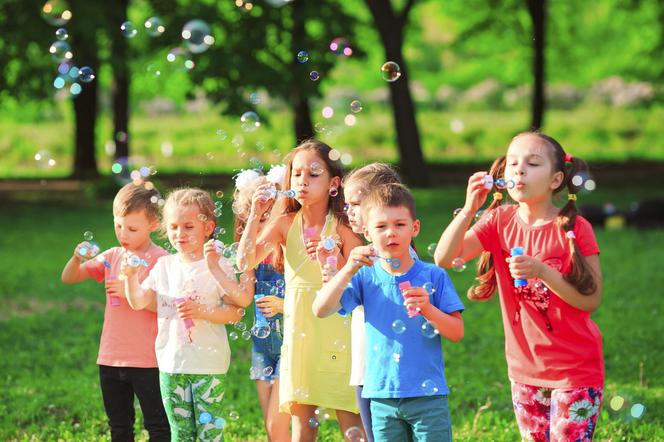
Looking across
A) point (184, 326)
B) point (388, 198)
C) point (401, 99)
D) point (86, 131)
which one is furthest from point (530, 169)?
point (86, 131)

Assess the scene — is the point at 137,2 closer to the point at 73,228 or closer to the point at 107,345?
the point at 73,228

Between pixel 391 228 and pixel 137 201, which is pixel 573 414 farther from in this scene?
pixel 137 201

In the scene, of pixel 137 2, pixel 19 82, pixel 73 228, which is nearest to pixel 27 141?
pixel 137 2

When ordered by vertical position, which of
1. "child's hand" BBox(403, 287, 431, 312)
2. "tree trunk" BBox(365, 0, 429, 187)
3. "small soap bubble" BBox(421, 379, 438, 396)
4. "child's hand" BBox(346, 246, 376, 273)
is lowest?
"small soap bubble" BBox(421, 379, 438, 396)

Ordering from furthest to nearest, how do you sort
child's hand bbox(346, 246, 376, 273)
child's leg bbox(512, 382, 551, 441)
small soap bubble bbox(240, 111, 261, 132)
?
small soap bubble bbox(240, 111, 261, 132), child's leg bbox(512, 382, 551, 441), child's hand bbox(346, 246, 376, 273)

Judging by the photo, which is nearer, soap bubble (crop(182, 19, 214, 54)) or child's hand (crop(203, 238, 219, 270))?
Answer: child's hand (crop(203, 238, 219, 270))

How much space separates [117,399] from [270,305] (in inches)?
32.1

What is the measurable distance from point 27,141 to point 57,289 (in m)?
25.0

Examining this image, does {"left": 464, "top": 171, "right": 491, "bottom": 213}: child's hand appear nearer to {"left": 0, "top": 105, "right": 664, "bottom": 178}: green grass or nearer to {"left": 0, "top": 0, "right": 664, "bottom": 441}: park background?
{"left": 0, "top": 0, "right": 664, "bottom": 441}: park background

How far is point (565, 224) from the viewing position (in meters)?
4.00

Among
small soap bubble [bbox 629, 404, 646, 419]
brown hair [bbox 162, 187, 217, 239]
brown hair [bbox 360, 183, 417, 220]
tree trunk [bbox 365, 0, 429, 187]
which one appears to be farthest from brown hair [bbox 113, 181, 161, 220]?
tree trunk [bbox 365, 0, 429, 187]

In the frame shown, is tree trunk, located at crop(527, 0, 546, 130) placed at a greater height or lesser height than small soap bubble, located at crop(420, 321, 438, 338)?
greater

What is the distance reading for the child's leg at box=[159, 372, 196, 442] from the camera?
4469 mm

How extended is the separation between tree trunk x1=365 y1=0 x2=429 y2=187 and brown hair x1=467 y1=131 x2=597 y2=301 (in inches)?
621
